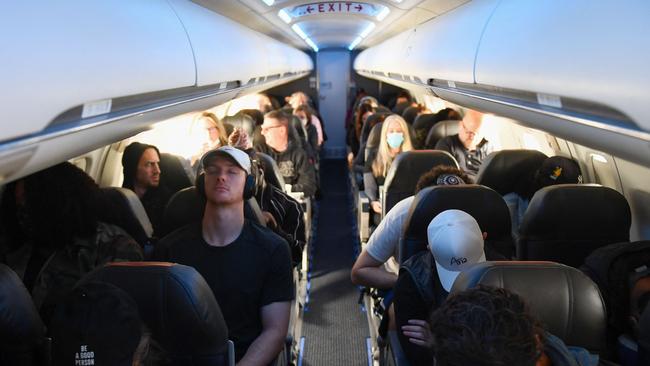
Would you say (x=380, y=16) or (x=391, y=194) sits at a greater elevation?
(x=380, y=16)

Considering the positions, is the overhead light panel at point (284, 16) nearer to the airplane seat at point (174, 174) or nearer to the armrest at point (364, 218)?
the armrest at point (364, 218)

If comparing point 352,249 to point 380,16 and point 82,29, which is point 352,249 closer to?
point 380,16

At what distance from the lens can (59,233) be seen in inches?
115

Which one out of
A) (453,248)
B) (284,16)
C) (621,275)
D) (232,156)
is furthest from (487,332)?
(284,16)

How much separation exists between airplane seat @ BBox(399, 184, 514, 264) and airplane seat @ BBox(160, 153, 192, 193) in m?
2.10

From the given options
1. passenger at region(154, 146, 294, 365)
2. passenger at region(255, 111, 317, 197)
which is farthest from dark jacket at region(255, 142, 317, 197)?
passenger at region(154, 146, 294, 365)

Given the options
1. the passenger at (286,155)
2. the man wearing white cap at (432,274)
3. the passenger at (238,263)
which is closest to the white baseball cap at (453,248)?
the man wearing white cap at (432,274)

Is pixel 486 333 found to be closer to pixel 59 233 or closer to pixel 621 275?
pixel 621 275

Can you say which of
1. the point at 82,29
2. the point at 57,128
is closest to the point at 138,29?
the point at 82,29

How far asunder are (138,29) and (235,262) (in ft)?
3.76

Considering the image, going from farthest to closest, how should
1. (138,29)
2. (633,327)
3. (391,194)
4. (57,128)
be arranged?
(391,194) < (633,327) < (138,29) < (57,128)

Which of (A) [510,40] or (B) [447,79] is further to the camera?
(B) [447,79]

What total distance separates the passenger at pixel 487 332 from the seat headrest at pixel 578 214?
1951 mm

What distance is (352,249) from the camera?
7.81 metres
